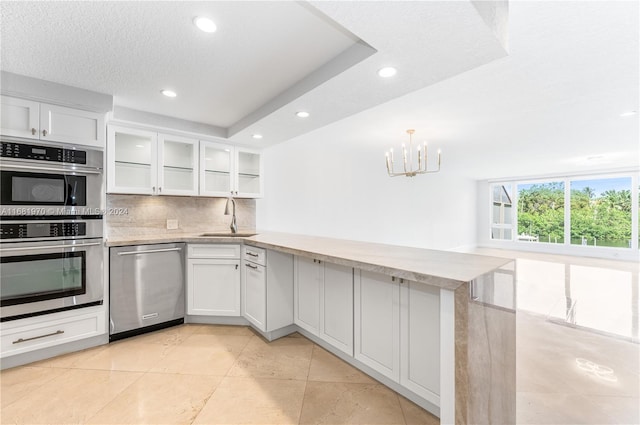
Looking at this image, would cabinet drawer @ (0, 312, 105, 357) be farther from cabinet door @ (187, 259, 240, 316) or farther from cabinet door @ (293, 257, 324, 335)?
cabinet door @ (293, 257, 324, 335)

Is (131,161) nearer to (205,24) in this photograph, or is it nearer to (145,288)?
(145,288)

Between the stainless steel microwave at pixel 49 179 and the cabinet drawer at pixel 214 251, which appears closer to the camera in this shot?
the stainless steel microwave at pixel 49 179

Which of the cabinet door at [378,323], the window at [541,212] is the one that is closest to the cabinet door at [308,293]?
the cabinet door at [378,323]

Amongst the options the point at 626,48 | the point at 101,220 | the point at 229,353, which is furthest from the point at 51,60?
the point at 626,48

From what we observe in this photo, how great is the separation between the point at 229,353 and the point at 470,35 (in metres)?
2.80

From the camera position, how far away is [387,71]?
178 centimetres

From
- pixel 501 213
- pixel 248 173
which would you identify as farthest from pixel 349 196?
pixel 501 213

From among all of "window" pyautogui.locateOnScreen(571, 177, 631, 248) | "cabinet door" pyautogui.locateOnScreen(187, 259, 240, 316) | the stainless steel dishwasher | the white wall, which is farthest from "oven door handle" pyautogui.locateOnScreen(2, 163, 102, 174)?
"window" pyautogui.locateOnScreen(571, 177, 631, 248)

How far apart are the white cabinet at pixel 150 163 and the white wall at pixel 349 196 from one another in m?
1.15

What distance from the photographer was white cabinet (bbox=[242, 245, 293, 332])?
8.27ft

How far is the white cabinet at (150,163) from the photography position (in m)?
2.77

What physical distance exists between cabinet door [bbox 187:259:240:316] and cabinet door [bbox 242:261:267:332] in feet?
0.40

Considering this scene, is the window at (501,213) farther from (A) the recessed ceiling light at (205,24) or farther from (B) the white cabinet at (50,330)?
(B) the white cabinet at (50,330)

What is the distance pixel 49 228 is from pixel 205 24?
211cm
